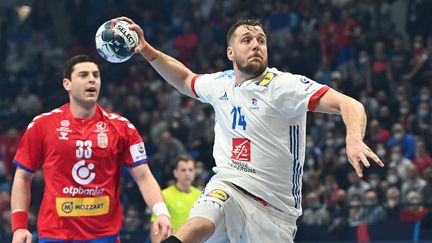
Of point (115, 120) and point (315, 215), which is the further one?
point (315, 215)

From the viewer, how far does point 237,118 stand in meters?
7.97

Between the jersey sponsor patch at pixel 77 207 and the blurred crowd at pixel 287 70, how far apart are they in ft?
25.5

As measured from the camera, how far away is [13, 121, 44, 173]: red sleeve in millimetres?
8914

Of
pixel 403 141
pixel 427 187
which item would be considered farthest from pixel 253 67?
pixel 403 141

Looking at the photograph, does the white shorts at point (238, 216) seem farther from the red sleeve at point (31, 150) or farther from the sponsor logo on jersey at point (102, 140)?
the red sleeve at point (31, 150)

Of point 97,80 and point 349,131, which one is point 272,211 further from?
point 97,80

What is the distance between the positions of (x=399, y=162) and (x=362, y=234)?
2.26 meters

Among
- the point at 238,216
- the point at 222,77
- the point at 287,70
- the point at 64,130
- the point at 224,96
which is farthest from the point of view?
the point at 287,70

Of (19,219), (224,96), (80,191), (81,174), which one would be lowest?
(19,219)

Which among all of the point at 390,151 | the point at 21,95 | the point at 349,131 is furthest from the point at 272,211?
the point at 21,95

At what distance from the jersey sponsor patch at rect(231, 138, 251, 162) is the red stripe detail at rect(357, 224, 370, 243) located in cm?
879

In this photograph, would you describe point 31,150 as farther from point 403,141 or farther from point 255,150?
point 403,141

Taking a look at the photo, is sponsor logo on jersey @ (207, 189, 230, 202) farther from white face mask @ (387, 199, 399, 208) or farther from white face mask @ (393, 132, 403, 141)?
white face mask @ (393, 132, 403, 141)

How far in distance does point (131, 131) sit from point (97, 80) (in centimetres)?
58
